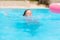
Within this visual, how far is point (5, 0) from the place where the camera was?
9570mm

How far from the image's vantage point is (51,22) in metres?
6.01

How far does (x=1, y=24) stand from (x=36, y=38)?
1.53 m

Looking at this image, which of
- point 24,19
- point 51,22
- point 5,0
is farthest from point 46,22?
point 5,0

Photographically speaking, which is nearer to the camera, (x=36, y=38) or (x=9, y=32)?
(x=36, y=38)

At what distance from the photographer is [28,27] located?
17.7 ft

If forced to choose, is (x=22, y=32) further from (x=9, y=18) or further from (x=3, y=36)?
(x=9, y=18)

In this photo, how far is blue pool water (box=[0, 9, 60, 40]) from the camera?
4.68m

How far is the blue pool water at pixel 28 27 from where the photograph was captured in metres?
4.68

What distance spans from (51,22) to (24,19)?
0.93 metres

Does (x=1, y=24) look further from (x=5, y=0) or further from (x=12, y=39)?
(x=5, y=0)

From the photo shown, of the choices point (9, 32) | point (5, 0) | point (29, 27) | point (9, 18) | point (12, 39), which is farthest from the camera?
point (5, 0)

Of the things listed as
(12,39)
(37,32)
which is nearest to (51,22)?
(37,32)

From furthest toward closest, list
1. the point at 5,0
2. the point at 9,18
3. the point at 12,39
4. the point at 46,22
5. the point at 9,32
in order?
the point at 5,0
the point at 9,18
the point at 46,22
the point at 9,32
the point at 12,39

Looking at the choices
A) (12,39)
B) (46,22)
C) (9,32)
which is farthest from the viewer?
(46,22)
